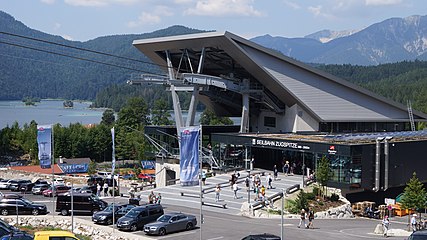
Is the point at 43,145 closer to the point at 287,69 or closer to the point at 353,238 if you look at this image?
the point at 353,238

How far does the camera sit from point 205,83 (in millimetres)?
61250

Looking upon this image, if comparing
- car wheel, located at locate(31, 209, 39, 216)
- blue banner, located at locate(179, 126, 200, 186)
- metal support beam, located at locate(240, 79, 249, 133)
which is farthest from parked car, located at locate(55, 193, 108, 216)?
metal support beam, located at locate(240, 79, 249, 133)

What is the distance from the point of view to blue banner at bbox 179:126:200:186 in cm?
2758

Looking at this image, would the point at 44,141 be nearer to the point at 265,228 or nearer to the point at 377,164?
the point at 265,228

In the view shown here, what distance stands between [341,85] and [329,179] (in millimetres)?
21227

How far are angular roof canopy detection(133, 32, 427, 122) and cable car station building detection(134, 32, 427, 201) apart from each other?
0.33 feet

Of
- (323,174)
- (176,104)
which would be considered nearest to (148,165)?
(176,104)

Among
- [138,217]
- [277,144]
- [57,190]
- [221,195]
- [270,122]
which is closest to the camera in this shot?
[138,217]

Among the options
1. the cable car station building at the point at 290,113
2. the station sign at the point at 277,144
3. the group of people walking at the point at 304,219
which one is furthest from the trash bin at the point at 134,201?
the station sign at the point at 277,144

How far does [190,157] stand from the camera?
91.1 ft

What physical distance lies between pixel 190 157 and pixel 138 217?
279 inches

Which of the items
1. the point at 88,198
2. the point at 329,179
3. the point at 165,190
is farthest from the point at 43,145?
the point at 329,179

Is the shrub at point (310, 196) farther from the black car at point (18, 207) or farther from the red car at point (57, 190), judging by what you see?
the red car at point (57, 190)

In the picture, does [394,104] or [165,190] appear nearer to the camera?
[165,190]
